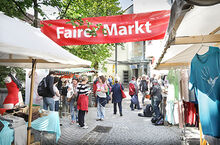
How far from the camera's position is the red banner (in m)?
3.84

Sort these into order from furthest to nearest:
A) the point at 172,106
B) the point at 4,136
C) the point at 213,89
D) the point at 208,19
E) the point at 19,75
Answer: the point at 19,75, the point at 172,106, the point at 4,136, the point at 208,19, the point at 213,89

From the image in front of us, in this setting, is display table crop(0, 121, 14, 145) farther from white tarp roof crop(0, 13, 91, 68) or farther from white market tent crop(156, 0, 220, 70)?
white market tent crop(156, 0, 220, 70)

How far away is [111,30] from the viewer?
13.2 ft

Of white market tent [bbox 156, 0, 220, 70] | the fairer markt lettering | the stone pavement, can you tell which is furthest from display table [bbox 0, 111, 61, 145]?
white market tent [bbox 156, 0, 220, 70]

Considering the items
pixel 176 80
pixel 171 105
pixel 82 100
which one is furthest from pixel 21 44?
pixel 82 100

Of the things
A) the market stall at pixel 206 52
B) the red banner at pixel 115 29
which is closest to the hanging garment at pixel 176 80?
the red banner at pixel 115 29

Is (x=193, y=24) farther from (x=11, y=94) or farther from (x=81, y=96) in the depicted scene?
(x=11, y=94)

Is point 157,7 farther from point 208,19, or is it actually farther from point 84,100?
point 208,19

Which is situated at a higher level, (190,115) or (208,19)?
(208,19)

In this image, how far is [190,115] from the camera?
4066 millimetres

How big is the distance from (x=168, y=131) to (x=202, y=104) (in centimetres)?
403

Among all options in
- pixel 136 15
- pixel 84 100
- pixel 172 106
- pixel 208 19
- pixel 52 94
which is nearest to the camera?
pixel 208 19

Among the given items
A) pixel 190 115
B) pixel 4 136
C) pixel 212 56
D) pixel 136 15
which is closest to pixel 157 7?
pixel 136 15

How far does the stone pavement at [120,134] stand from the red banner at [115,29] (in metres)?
3.10
